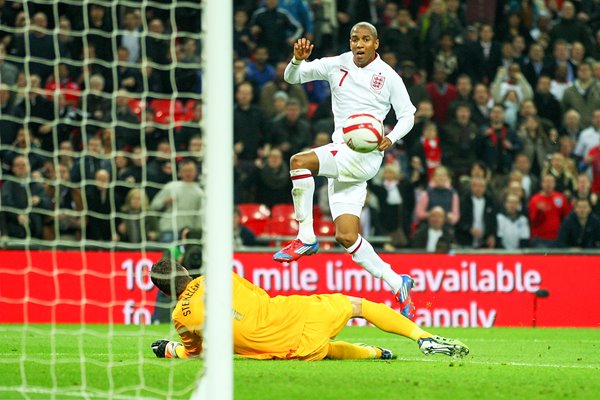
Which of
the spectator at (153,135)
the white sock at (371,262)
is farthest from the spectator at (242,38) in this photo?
the white sock at (371,262)

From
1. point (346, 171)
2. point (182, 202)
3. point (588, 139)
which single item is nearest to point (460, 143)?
point (588, 139)

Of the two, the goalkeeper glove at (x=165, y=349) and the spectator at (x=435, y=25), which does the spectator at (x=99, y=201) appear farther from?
the spectator at (x=435, y=25)

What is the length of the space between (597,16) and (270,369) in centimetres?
1416

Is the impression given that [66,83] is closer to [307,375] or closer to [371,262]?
[371,262]

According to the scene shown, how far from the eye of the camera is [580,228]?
1642cm

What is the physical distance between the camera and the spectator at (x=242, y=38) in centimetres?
1850

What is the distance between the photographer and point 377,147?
972 centimetres

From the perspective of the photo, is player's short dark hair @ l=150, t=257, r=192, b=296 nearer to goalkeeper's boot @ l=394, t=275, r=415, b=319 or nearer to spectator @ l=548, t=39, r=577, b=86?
goalkeeper's boot @ l=394, t=275, r=415, b=319

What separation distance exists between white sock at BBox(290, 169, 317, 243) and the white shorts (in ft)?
0.52

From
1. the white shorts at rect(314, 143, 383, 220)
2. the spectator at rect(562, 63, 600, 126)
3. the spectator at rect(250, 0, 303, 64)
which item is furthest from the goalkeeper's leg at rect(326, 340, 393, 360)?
the spectator at rect(562, 63, 600, 126)

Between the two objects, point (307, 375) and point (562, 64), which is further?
point (562, 64)

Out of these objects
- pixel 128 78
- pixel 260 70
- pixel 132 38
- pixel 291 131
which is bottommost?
pixel 291 131

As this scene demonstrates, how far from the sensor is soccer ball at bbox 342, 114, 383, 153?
31.7 ft

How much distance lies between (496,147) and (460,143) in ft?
1.78
